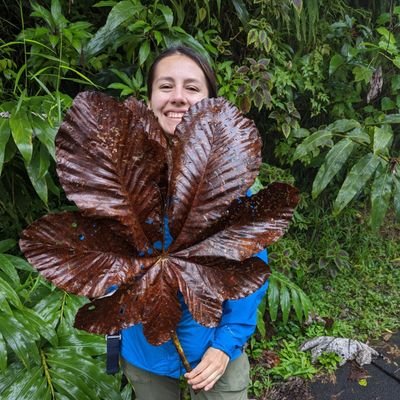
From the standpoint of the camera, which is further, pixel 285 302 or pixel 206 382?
pixel 285 302

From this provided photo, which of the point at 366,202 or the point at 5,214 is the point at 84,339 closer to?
the point at 5,214

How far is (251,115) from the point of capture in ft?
7.50

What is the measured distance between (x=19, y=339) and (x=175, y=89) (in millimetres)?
793

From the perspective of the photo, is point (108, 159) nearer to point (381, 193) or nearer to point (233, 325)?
point (233, 325)

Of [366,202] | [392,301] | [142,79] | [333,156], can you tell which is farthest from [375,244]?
[142,79]

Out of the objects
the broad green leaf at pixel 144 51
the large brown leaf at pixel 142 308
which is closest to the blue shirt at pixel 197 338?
the large brown leaf at pixel 142 308

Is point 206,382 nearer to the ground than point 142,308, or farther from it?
nearer to the ground

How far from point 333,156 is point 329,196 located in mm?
896

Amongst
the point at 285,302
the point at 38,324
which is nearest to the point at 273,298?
the point at 285,302

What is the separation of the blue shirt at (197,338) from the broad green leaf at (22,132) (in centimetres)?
58

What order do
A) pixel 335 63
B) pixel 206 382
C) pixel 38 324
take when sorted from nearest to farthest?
pixel 206 382
pixel 38 324
pixel 335 63

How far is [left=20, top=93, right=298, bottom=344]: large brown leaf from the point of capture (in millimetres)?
604

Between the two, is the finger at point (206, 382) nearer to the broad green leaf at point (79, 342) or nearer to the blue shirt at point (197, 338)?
the blue shirt at point (197, 338)

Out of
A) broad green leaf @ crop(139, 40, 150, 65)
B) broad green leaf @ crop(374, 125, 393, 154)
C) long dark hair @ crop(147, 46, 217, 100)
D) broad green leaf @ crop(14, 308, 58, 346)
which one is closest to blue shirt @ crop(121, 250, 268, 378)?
broad green leaf @ crop(14, 308, 58, 346)
